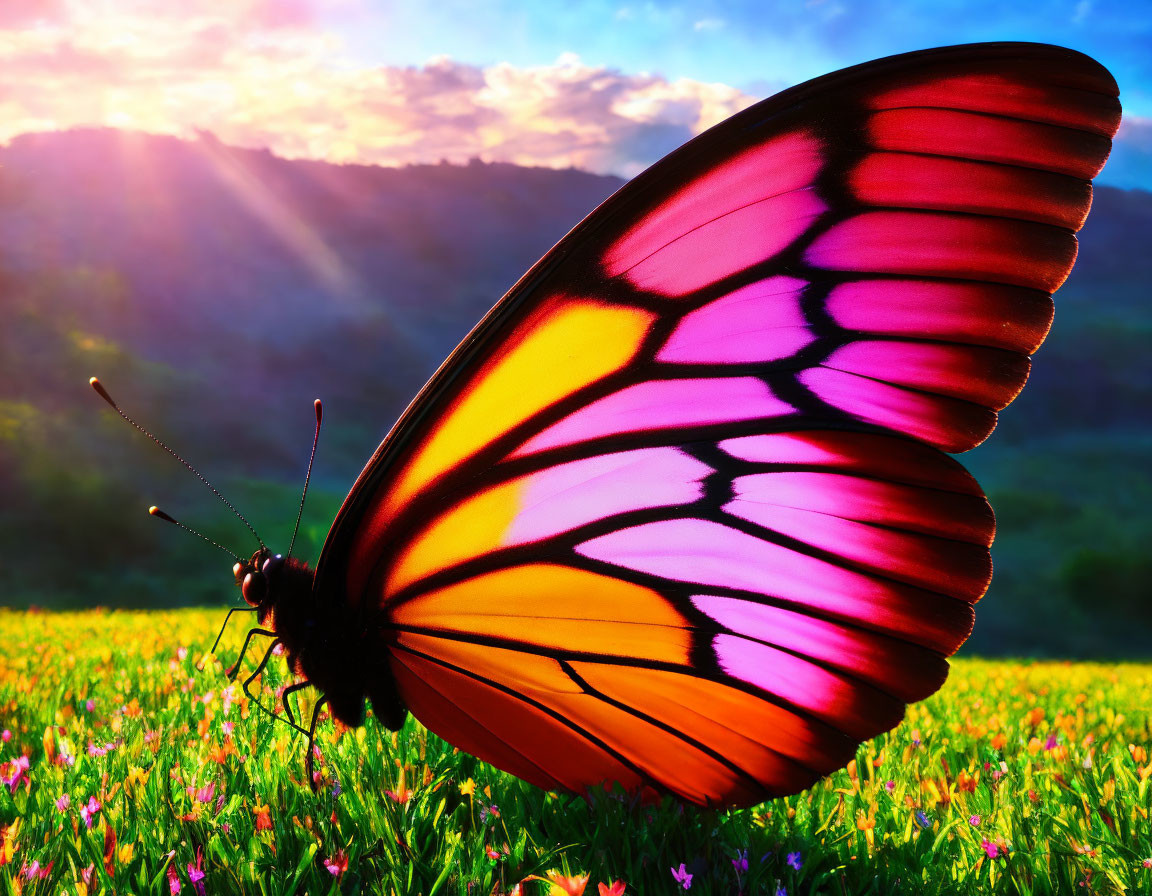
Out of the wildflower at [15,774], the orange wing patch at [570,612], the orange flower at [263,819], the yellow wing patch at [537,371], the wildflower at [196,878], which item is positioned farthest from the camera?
the wildflower at [15,774]

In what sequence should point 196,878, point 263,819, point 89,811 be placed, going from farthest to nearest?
point 89,811
point 263,819
point 196,878

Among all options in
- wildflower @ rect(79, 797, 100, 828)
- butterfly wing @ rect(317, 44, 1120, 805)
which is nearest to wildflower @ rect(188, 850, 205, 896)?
wildflower @ rect(79, 797, 100, 828)

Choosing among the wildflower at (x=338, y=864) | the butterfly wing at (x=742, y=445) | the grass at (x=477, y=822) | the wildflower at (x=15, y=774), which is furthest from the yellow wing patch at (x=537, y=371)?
the wildflower at (x=15, y=774)

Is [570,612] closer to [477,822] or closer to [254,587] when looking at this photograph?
[477,822]

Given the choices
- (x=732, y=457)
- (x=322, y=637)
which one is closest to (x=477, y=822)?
(x=322, y=637)

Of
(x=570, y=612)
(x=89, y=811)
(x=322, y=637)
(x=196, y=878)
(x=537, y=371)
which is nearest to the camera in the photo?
(x=196, y=878)

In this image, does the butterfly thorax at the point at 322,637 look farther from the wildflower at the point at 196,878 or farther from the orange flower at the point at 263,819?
the wildflower at the point at 196,878
